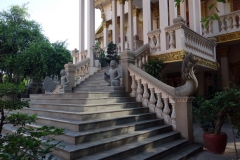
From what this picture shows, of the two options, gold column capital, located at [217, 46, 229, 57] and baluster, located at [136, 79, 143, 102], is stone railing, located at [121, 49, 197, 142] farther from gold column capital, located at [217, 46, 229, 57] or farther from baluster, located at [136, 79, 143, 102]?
gold column capital, located at [217, 46, 229, 57]

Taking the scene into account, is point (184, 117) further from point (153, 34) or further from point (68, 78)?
point (68, 78)

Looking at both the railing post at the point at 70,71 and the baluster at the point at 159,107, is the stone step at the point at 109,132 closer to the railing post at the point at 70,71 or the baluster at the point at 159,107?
the baluster at the point at 159,107

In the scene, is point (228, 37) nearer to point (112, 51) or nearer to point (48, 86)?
point (112, 51)

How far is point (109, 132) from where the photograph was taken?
156 inches

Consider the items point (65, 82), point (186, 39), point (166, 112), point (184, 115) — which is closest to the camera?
point (184, 115)

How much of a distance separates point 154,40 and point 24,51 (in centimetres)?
1063

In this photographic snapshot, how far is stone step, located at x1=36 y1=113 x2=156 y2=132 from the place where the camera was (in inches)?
148

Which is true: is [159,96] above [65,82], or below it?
below

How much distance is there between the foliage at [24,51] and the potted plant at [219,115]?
34.5 ft

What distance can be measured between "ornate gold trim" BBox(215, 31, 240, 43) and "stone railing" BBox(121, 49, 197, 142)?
15.3 feet

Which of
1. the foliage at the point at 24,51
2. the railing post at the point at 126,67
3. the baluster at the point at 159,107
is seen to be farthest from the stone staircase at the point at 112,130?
the foliage at the point at 24,51

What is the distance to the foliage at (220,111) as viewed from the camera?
3.98m

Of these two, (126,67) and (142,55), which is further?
(142,55)

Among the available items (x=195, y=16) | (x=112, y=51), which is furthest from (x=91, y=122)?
(x=195, y=16)
